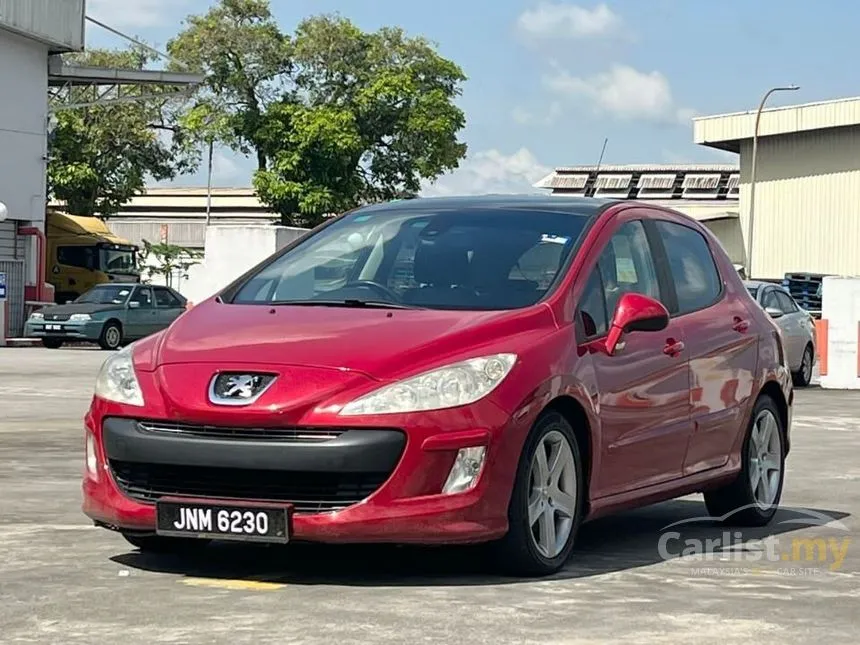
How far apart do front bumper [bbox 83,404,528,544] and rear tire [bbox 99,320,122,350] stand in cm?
3172

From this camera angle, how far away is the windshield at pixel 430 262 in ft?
25.7

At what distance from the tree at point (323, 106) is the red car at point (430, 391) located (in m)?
61.2

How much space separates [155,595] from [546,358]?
1786mm

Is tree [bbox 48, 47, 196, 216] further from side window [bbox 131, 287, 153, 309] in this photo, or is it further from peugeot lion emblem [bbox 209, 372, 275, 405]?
peugeot lion emblem [bbox 209, 372, 275, 405]

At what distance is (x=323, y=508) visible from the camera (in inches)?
271

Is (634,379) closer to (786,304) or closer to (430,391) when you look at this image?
(430,391)

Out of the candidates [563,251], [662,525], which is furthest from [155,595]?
[662,525]

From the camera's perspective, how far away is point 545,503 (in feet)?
24.3

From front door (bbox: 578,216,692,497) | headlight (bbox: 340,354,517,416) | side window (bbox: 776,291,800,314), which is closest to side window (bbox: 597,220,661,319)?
front door (bbox: 578,216,692,497)

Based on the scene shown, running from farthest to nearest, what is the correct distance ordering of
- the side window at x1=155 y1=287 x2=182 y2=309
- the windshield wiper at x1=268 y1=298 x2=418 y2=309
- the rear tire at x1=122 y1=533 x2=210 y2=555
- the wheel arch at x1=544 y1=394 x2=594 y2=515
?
the side window at x1=155 y1=287 x2=182 y2=309 < the windshield wiper at x1=268 y1=298 x2=418 y2=309 < the rear tire at x1=122 y1=533 x2=210 y2=555 < the wheel arch at x1=544 y1=394 x2=594 y2=515

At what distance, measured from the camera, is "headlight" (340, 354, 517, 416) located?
6.82 metres

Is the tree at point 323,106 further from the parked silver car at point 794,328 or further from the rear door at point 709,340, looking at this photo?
the rear door at point 709,340

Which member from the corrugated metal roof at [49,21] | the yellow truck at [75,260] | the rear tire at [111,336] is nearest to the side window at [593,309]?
the rear tire at [111,336]

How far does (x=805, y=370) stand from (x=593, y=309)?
18369 mm
